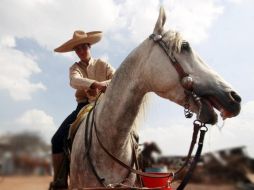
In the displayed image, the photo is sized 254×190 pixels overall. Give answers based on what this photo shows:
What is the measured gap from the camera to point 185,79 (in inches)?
132

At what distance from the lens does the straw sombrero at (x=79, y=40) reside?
5.59 metres

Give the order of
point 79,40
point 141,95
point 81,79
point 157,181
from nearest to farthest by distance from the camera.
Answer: point 157,181
point 141,95
point 81,79
point 79,40

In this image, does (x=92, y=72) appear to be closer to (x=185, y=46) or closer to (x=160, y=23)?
(x=160, y=23)

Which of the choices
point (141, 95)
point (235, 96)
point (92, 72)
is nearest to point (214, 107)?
point (235, 96)

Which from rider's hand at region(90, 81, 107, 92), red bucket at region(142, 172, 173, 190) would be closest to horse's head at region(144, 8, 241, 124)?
red bucket at region(142, 172, 173, 190)

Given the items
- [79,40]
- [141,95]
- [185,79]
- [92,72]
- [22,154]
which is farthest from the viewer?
[79,40]

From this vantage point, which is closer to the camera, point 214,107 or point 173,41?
point 214,107

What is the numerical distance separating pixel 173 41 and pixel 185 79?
1.63 ft

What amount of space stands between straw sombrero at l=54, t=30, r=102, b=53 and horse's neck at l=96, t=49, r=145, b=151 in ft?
5.96

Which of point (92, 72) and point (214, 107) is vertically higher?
point (92, 72)

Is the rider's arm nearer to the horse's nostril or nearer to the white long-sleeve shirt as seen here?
the white long-sleeve shirt

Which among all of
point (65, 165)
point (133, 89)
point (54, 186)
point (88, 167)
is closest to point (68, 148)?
point (65, 165)

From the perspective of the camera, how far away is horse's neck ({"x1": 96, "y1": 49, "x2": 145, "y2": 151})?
3.79 meters

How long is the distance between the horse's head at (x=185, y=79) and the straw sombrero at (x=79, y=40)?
1.98m
